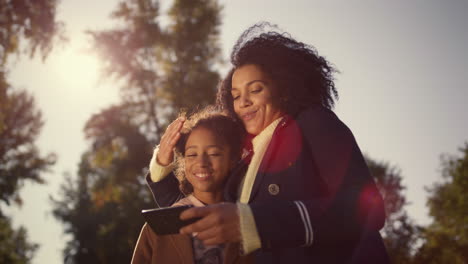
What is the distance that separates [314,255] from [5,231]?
35715mm

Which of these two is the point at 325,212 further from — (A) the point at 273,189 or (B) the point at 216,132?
(B) the point at 216,132

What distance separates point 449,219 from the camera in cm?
2989

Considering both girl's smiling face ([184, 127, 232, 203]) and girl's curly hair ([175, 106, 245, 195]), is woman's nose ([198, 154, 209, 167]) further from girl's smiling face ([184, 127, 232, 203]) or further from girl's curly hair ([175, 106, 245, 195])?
girl's curly hair ([175, 106, 245, 195])

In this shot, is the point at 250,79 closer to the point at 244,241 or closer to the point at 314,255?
the point at 314,255

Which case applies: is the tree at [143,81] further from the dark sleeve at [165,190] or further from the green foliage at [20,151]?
the dark sleeve at [165,190]

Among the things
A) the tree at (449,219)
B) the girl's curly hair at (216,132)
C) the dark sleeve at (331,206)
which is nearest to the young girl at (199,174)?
the girl's curly hair at (216,132)

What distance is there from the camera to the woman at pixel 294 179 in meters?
1.52

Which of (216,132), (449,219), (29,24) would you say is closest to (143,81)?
(29,24)

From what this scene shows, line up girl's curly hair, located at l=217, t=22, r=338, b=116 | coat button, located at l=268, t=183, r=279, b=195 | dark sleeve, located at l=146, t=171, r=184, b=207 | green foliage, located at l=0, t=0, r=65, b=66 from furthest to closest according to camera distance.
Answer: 1. green foliage, located at l=0, t=0, r=65, b=66
2. dark sleeve, located at l=146, t=171, r=184, b=207
3. girl's curly hair, located at l=217, t=22, r=338, b=116
4. coat button, located at l=268, t=183, r=279, b=195

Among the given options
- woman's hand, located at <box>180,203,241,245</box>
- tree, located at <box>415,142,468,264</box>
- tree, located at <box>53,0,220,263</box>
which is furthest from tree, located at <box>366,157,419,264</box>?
woman's hand, located at <box>180,203,241,245</box>

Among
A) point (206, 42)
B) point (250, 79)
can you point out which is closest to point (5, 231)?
point (206, 42)

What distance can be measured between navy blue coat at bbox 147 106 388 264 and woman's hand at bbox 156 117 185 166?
766 millimetres

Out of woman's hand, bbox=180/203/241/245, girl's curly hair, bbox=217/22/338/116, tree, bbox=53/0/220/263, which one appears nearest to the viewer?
woman's hand, bbox=180/203/241/245

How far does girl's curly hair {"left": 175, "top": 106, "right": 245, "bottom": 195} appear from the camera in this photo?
335 centimetres
